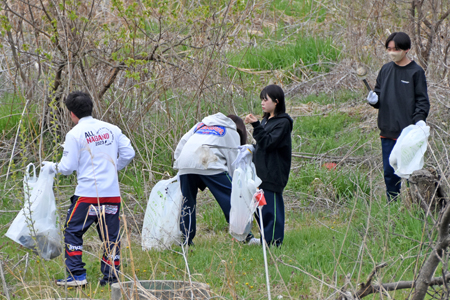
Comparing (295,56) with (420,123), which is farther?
(295,56)

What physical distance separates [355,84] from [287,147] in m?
5.20

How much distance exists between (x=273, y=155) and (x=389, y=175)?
1.31m

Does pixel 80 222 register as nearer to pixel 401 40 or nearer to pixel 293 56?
pixel 401 40

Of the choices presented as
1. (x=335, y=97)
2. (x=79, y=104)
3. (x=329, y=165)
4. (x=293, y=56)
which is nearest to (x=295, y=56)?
(x=293, y=56)

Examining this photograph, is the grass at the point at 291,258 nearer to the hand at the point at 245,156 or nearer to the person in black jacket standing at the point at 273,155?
the person in black jacket standing at the point at 273,155

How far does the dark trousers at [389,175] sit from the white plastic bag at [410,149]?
423 millimetres

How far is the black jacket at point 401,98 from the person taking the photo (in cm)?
501

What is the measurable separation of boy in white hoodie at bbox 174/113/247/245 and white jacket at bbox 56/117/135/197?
2.91 ft

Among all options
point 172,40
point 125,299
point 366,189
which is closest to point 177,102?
point 172,40

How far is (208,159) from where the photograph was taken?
4977 millimetres

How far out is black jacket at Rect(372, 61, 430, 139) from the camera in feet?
16.4

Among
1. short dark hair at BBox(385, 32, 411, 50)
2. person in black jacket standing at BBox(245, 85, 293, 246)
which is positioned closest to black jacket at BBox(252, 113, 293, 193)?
person in black jacket standing at BBox(245, 85, 293, 246)

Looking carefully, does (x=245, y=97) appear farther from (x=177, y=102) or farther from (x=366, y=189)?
(x=366, y=189)

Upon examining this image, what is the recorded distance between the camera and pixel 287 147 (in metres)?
4.78
